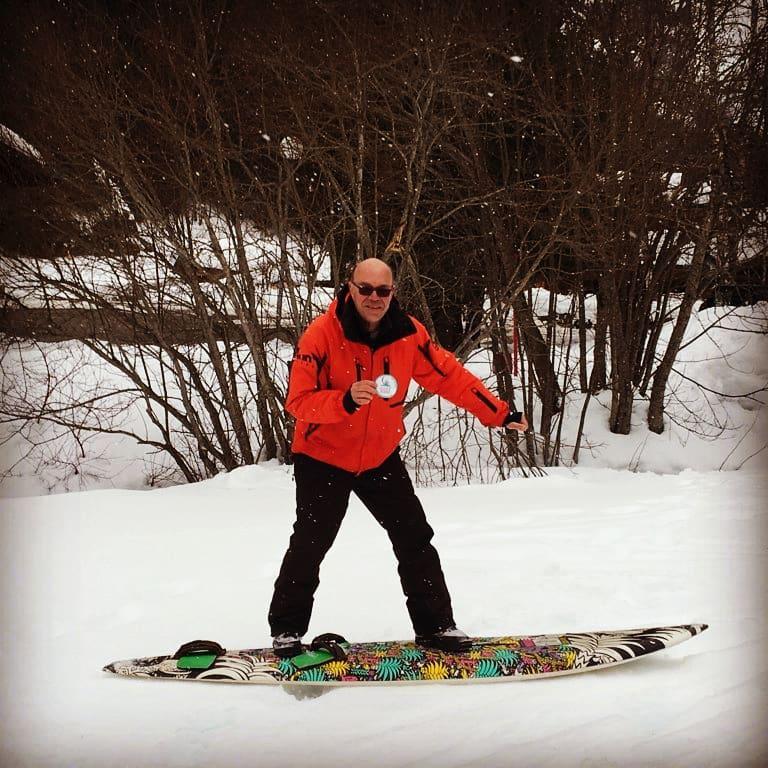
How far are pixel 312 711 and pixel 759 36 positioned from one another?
8.91 m

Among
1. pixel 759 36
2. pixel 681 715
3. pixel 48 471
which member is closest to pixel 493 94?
pixel 759 36

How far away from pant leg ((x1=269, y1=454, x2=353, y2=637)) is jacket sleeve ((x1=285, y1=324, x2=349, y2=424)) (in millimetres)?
267

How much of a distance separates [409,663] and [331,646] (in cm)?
32

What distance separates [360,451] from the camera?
2852 millimetres

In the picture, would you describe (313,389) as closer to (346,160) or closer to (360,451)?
(360,451)

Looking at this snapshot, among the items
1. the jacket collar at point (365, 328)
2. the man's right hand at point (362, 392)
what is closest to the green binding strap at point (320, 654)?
the man's right hand at point (362, 392)

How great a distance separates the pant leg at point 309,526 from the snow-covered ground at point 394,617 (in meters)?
0.36

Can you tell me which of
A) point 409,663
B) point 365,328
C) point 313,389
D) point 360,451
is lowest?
point 409,663

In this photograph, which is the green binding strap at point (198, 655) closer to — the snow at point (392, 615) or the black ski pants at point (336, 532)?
the snow at point (392, 615)

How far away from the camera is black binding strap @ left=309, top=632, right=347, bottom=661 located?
2881mm

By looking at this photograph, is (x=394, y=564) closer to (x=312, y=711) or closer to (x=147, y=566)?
(x=147, y=566)

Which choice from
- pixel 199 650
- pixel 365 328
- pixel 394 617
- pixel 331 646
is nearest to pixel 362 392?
pixel 365 328

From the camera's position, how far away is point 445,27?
7.09m

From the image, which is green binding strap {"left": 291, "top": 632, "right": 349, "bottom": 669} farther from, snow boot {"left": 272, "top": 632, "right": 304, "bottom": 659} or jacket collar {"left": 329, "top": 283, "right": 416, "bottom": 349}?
jacket collar {"left": 329, "top": 283, "right": 416, "bottom": 349}
